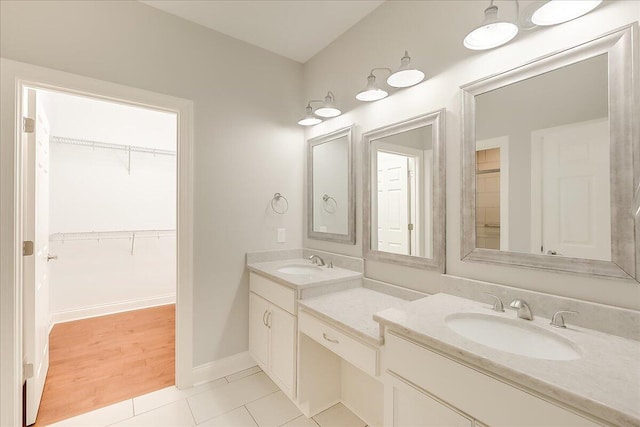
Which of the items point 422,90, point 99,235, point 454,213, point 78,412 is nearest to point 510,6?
point 422,90

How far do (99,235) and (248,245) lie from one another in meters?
2.33

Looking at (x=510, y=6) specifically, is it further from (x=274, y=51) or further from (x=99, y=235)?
(x=99, y=235)

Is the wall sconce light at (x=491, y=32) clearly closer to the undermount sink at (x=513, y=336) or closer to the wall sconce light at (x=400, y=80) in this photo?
the wall sconce light at (x=400, y=80)

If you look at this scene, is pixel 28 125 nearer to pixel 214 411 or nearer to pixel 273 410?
pixel 214 411

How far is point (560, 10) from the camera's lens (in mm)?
1089

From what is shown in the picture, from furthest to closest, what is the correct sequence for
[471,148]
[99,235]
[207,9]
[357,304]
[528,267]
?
[99,235]
[207,9]
[357,304]
[471,148]
[528,267]

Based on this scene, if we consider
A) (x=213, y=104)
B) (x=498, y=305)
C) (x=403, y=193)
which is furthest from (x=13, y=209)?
(x=498, y=305)

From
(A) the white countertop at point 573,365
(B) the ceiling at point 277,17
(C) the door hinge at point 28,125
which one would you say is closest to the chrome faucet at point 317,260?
(A) the white countertop at point 573,365

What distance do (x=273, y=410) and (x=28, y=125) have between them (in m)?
2.32

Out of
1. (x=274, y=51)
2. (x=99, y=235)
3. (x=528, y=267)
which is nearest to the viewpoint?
(x=528, y=267)

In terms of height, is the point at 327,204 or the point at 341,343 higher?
the point at 327,204

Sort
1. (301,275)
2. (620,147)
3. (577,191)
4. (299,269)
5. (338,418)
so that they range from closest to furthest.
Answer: (620,147) < (577,191) < (338,418) < (301,275) < (299,269)

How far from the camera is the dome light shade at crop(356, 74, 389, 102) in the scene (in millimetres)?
1784

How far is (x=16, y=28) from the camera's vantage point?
1.57 m
